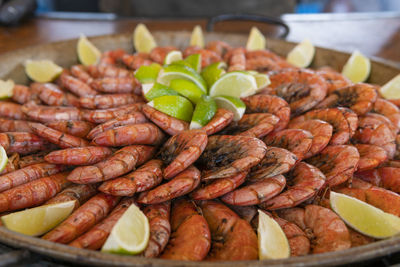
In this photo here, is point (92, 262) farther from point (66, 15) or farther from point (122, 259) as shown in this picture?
point (66, 15)

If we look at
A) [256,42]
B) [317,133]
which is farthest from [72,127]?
[256,42]

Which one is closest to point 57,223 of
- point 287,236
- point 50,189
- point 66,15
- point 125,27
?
point 50,189

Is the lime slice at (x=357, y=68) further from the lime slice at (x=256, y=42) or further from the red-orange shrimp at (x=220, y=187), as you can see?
the red-orange shrimp at (x=220, y=187)

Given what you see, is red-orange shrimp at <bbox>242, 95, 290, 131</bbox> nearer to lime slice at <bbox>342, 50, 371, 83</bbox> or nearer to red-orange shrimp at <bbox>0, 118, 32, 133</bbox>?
lime slice at <bbox>342, 50, 371, 83</bbox>

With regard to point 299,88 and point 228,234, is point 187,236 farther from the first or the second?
point 299,88

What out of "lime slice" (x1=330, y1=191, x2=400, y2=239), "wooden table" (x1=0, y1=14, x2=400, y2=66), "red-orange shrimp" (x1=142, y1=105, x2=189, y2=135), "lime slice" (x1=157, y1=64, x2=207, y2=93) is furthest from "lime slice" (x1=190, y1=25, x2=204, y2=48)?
"lime slice" (x1=330, y1=191, x2=400, y2=239)
